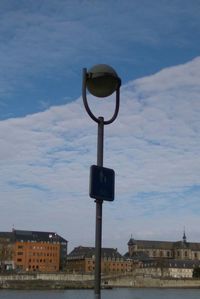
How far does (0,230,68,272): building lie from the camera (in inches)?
6767

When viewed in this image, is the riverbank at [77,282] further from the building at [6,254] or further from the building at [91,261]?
the building at [6,254]

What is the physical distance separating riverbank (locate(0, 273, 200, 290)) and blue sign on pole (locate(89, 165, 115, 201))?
12671cm

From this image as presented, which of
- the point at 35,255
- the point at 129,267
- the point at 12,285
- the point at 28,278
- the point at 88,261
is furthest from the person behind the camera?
the point at 129,267

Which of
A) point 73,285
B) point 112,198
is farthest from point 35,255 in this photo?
point 112,198

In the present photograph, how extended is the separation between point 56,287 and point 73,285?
365 inches

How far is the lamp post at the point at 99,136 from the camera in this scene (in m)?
6.88

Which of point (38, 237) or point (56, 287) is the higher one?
point (38, 237)

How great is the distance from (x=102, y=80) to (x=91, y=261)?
181423 mm

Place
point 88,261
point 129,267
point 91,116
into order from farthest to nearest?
point 129,267 < point 88,261 < point 91,116

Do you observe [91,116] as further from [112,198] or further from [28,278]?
[28,278]

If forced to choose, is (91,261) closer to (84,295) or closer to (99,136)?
(84,295)

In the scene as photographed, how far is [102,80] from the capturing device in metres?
7.35

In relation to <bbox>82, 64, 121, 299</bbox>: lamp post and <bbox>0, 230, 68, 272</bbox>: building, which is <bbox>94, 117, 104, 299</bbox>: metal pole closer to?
<bbox>82, 64, 121, 299</bbox>: lamp post

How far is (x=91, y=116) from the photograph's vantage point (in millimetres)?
7117
